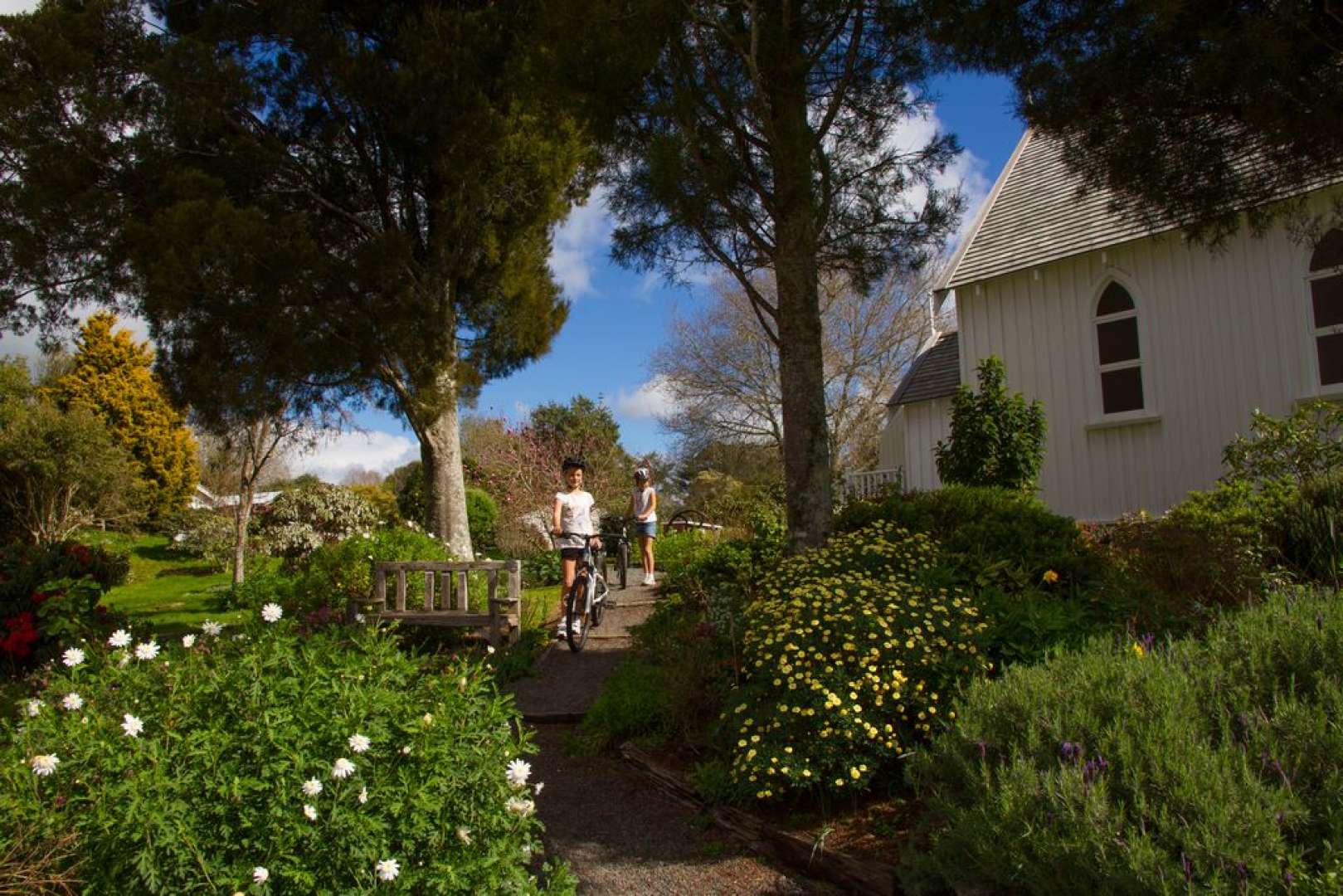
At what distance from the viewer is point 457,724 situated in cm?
282

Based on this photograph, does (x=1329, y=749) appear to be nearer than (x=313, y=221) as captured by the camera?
Yes

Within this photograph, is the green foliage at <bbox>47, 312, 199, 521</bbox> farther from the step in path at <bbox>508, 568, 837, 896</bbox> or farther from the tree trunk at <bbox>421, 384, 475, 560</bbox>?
the step in path at <bbox>508, 568, 837, 896</bbox>

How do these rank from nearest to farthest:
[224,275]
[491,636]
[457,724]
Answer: [457,724] < [491,636] < [224,275]

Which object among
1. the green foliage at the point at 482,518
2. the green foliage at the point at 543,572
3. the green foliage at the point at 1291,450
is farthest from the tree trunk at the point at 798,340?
the green foliage at the point at 482,518

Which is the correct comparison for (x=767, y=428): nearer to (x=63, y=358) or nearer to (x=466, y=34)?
(x=466, y=34)

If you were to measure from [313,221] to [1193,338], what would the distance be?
12437 millimetres

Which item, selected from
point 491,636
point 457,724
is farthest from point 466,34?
point 457,724

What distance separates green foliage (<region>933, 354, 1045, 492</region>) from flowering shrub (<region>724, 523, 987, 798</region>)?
6.71m

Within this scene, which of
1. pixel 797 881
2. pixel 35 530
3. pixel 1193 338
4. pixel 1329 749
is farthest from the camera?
pixel 35 530

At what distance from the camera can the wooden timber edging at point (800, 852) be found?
3463 mm

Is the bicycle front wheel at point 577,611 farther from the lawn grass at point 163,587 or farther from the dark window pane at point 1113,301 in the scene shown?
the dark window pane at point 1113,301

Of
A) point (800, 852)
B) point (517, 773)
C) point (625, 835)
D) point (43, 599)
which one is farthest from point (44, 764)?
point (43, 599)

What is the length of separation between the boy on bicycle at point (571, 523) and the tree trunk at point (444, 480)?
370cm

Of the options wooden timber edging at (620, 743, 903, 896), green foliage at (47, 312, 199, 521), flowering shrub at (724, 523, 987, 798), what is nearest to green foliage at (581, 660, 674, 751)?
wooden timber edging at (620, 743, 903, 896)
